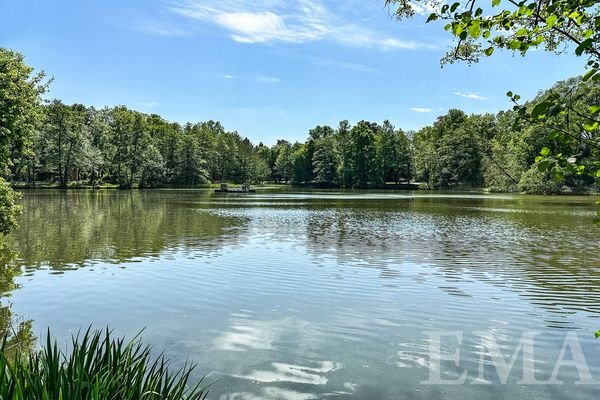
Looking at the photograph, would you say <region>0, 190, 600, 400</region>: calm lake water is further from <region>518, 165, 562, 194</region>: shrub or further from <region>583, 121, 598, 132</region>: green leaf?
<region>518, 165, 562, 194</region>: shrub

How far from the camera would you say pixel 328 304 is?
10844mm

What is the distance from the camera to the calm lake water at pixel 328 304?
6902 millimetres

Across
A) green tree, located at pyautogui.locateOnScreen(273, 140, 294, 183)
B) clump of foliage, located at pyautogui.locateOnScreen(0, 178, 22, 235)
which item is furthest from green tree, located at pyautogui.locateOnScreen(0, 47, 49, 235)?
green tree, located at pyautogui.locateOnScreen(273, 140, 294, 183)

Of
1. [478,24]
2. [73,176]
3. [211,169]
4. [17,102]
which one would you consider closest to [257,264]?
[17,102]

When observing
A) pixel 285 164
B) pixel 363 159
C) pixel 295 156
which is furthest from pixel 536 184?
pixel 285 164

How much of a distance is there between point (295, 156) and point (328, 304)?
133 meters

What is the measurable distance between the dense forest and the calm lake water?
188ft

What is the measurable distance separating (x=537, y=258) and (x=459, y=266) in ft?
12.3

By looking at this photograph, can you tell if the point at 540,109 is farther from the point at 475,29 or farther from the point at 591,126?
the point at 475,29

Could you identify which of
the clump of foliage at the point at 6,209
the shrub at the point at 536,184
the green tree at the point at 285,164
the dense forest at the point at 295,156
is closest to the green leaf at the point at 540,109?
the clump of foliage at the point at 6,209

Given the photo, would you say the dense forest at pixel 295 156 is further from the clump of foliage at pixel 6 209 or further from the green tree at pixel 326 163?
the clump of foliage at pixel 6 209

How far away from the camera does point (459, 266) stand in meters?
15.8

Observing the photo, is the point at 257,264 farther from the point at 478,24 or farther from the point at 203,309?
the point at 478,24

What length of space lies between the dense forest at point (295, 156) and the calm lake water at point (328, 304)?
188 ft
